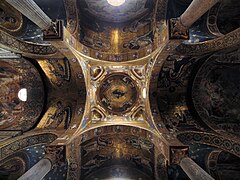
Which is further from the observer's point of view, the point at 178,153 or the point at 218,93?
the point at 218,93

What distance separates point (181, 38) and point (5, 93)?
33.5 feet

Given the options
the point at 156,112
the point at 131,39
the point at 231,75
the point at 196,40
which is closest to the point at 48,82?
the point at 131,39

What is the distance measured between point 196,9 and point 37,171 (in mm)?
7473

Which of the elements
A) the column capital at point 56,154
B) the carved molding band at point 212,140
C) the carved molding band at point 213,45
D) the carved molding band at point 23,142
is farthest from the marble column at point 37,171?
the carved molding band at point 213,45

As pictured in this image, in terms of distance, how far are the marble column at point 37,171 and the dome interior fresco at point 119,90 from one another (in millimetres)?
1778

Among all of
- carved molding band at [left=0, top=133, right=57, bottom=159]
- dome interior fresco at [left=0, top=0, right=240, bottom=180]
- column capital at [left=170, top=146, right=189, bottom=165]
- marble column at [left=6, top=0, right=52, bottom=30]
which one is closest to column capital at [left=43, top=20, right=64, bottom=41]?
marble column at [left=6, top=0, right=52, bottom=30]

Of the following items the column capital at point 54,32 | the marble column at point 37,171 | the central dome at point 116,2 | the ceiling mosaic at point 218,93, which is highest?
the central dome at point 116,2

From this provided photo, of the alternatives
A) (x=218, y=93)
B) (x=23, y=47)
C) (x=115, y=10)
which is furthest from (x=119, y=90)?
(x=218, y=93)

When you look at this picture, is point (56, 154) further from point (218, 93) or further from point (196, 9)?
point (218, 93)

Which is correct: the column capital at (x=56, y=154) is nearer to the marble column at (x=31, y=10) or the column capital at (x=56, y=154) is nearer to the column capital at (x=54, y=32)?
the column capital at (x=54, y=32)

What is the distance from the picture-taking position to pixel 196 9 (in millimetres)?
5727

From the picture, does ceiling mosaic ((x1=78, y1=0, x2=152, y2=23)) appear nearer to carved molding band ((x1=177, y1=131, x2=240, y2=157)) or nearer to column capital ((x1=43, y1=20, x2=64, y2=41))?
column capital ((x1=43, y1=20, x2=64, y2=41))

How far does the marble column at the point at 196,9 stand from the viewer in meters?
5.36

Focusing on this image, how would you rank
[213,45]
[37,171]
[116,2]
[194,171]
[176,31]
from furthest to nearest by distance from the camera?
[116,2]
[213,45]
[176,31]
[37,171]
[194,171]
